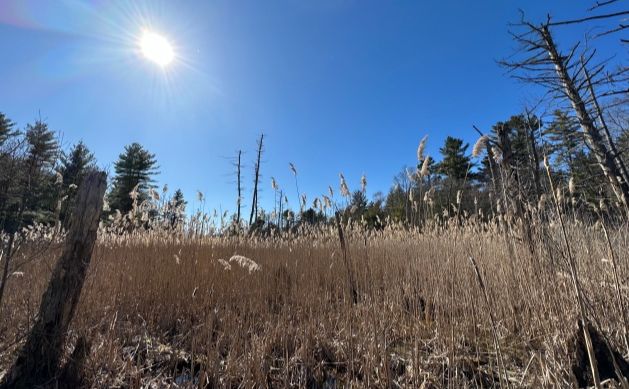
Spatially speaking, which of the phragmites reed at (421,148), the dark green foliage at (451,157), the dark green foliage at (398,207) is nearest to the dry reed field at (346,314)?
the phragmites reed at (421,148)

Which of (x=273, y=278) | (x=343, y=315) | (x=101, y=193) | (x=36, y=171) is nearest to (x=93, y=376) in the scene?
(x=101, y=193)

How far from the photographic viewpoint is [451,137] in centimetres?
2458

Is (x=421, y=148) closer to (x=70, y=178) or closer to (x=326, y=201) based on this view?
(x=326, y=201)

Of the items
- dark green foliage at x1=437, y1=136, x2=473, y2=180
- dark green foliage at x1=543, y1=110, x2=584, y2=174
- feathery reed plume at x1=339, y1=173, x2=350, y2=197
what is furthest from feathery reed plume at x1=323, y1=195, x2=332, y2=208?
dark green foliage at x1=437, y1=136, x2=473, y2=180

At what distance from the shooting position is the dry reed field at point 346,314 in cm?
201

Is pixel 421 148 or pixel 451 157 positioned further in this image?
pixel 451 157

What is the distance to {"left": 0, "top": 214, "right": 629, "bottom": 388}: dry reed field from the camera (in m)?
2.01

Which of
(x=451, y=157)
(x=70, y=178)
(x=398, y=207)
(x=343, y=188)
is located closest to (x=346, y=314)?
(x=343, y=188)

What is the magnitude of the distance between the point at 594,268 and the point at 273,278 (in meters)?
3.51

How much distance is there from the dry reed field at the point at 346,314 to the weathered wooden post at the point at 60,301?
185mm

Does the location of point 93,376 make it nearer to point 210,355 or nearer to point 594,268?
point 210,355

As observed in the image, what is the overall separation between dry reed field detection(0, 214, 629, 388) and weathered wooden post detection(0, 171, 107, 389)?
19cm

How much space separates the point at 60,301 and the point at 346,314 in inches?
85.6

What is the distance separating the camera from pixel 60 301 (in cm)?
211
